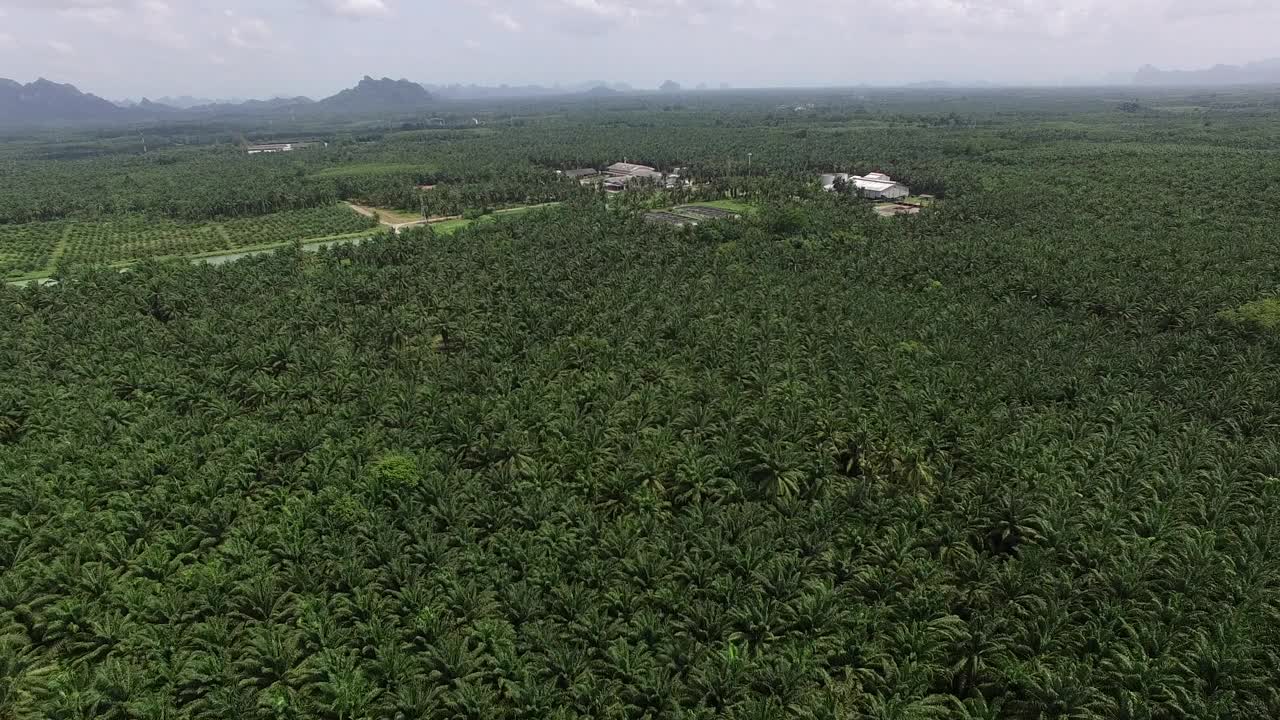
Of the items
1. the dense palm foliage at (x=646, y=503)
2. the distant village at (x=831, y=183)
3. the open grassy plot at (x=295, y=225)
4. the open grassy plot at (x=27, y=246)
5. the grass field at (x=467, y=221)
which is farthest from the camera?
the distant village at (x=831, y=183)

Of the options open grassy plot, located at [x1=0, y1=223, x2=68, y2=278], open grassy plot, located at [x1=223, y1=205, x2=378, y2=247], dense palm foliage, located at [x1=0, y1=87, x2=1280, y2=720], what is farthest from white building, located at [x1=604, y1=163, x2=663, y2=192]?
open grassy plot, located at [x1=0, y1=223, x2=68, y2=278]

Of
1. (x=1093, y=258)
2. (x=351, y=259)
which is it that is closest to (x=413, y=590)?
(x=351, y=259)

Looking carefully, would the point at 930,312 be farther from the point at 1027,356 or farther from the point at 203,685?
the point at 203,685

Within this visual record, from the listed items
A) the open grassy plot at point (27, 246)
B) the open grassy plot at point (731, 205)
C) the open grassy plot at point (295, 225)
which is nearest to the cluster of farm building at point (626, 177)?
the open grassy plot at point (731, 205)

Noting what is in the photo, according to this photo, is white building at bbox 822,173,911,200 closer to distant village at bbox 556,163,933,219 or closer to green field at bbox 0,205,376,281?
distant village at bbox 556,163,933,219

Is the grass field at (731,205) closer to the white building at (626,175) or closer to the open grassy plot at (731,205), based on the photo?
the open grassy plot at (731,205)

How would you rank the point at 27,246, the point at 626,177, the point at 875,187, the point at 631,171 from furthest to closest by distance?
the point at 631,171 → the point at 626,177 → the point at 875,187 → the point at 27,246

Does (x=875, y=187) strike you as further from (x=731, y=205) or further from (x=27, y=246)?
(x=27, y=246)

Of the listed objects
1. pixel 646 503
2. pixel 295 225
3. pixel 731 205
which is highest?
pixel 731 205

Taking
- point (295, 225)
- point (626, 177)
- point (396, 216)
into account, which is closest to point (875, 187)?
point (626, 177)
